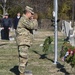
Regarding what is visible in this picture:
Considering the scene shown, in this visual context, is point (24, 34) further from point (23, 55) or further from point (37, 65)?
point (37, 65)

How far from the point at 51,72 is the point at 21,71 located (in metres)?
1.59

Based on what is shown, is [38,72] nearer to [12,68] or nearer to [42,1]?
[12,68]

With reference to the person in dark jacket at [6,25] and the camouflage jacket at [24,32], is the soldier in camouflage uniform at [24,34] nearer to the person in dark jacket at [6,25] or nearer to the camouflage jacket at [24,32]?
the camouflage jacket at [24,32]

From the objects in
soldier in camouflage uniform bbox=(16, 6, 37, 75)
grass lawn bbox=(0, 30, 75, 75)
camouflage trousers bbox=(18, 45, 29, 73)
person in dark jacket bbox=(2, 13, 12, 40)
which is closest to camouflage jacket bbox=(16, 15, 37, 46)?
soldier in camouflage uniform bbox=(16, 6, 37, 75)

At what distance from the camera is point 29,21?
9.92 meters

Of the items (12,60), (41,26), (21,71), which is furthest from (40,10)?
(21,71)

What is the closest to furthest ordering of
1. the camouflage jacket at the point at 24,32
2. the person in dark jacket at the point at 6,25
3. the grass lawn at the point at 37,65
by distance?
the camouflage jacket at the point at 24,32
the grass lawn at the point at 37,65
the person in dark jacket at the point at 6,25

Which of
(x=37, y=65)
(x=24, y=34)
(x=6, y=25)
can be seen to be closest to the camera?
(x=24, y=34)

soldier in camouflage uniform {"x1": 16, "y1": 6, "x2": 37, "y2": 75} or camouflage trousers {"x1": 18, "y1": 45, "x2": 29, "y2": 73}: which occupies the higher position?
soldier in camouflage uniform {"x1": 16, "y1": 6, "x2": 37, "y2": 75}

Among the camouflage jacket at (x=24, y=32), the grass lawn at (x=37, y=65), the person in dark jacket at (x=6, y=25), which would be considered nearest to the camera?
the camouflage jacket at (x=24, y=32)

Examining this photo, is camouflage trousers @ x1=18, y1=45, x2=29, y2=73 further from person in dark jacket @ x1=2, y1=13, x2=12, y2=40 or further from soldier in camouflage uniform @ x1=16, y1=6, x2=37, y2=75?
person in dark jacket @ x1=2, y1=13, x2=12, y2=40

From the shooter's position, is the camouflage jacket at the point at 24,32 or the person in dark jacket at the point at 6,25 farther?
the person in dark jacket at the point at 6,25

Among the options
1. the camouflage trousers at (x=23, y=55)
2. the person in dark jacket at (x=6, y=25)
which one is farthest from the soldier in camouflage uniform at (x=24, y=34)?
the person in dark jacket at (x=6, y=25)

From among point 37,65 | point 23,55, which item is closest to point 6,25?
point 37,65
